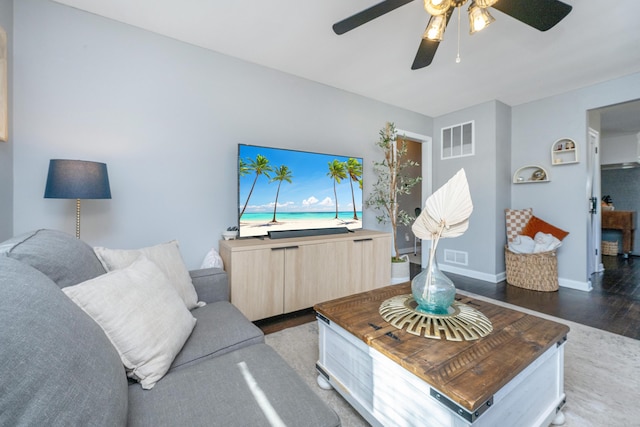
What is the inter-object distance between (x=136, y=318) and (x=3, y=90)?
1.84 meters

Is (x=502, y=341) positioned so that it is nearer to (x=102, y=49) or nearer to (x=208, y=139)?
(x=208, y=139)

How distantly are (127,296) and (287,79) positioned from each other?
103 inches

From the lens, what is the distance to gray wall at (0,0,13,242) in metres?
1.67

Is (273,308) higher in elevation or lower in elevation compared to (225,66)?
lower

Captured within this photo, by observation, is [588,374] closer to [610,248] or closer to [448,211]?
[448,211]

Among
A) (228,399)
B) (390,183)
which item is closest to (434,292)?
(228,399)

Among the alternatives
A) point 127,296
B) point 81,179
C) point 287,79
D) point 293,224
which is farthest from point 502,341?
point 287,79

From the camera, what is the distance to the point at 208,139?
247 centimetres

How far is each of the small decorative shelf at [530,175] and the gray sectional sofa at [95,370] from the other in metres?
4.18

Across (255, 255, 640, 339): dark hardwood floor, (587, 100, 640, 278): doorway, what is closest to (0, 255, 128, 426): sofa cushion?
(255, 255, 640, 339): dark hardwood floor

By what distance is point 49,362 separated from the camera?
508 mm

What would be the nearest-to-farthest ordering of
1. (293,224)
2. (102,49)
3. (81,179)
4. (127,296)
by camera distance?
1. (127,296)
2. (81,179)
3. (102,49)
4. (293,224)

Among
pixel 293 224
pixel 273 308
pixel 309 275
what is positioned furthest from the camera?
pixel 293 224

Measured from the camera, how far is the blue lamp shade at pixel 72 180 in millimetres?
1604
